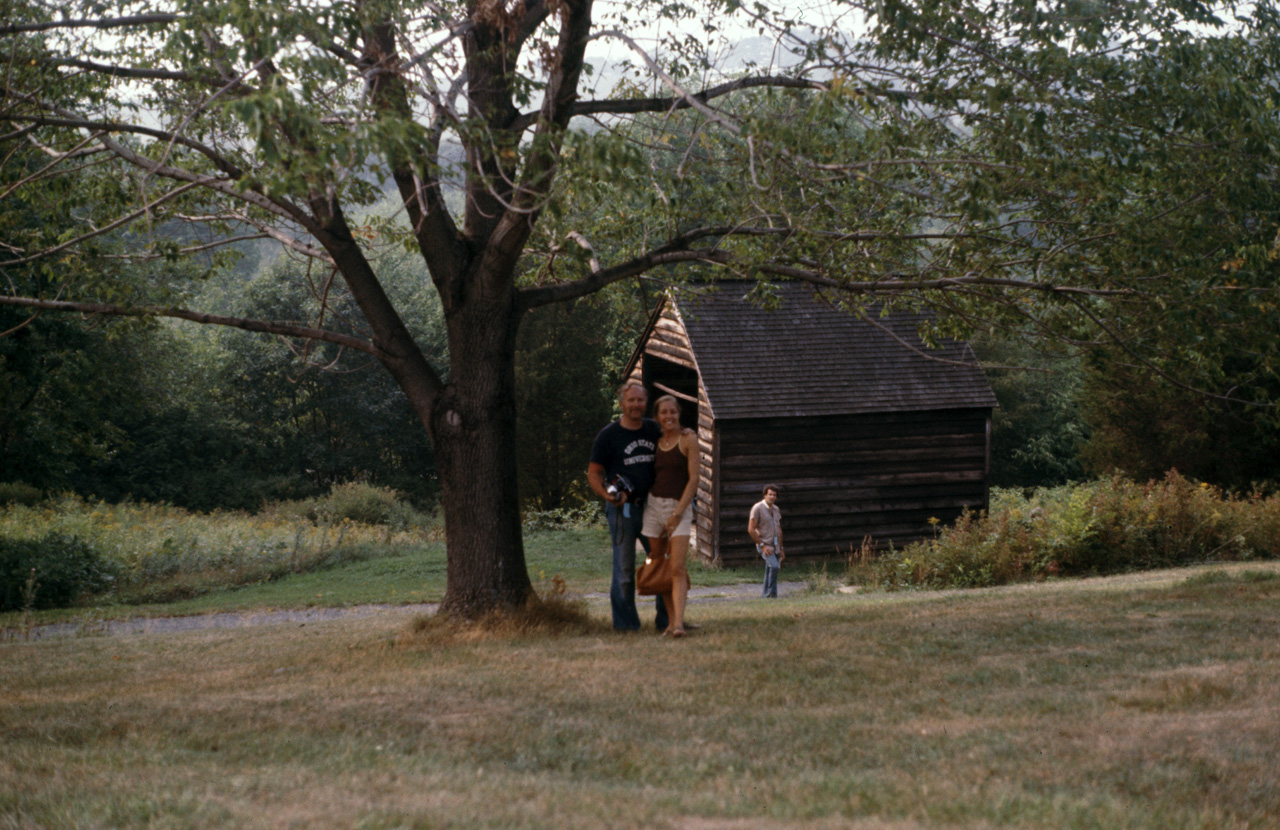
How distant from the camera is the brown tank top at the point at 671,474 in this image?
7.95 meters

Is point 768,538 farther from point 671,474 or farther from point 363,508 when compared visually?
point 363,508

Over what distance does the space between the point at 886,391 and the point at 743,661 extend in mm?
14404

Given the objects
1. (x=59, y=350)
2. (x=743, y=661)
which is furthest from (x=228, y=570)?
(x=743, y=661)

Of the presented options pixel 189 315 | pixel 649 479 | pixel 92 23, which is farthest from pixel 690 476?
pixel 92 23

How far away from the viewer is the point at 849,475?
20266mm

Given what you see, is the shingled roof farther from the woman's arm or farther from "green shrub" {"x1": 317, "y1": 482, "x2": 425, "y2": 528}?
"green shrub" {"x1": 317, "y1": 482, "x2": 425, "y2": 528}

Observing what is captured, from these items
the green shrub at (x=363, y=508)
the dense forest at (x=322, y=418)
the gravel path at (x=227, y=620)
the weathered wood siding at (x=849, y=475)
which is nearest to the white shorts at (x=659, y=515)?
the gravel path at (x=227, y=620)

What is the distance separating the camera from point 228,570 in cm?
1788

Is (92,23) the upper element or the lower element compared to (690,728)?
upper

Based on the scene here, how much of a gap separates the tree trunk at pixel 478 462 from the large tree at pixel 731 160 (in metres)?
0.02

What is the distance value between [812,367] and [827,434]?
1475mm

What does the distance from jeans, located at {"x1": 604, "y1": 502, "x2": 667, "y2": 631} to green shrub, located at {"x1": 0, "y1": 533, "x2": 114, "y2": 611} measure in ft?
31.7

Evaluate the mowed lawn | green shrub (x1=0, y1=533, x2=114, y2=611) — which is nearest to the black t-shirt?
the mowed lawn

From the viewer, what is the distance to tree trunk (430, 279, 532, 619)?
868 centimetres
